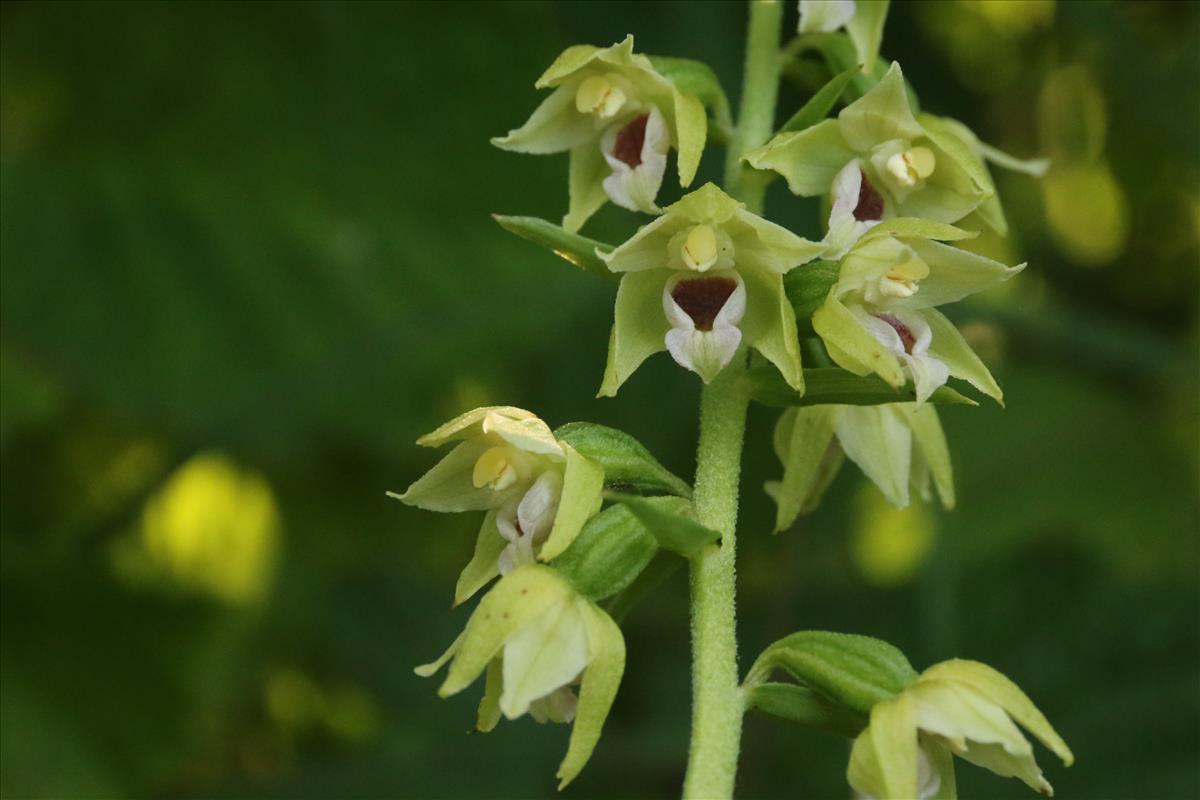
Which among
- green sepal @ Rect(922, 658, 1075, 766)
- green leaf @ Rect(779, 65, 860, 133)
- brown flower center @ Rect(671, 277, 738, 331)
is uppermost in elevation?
green leaf @ Rect(779, 65, 860, 133)

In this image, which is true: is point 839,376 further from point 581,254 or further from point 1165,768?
point 1165,768

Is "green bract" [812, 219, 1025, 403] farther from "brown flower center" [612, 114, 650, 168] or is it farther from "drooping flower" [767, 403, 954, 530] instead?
"brown flower center" [612, 114, 650, 168]

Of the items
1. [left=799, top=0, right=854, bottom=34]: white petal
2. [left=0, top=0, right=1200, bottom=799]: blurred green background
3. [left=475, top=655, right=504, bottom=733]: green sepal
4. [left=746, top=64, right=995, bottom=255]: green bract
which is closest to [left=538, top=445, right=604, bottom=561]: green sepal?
[left=475, top=655, right=504, bottom=733]: green sepal

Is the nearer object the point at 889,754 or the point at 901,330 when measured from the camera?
the point at 889,754

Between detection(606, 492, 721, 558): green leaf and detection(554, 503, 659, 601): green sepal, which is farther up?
detection(606, 492, 721, 558): green leaf

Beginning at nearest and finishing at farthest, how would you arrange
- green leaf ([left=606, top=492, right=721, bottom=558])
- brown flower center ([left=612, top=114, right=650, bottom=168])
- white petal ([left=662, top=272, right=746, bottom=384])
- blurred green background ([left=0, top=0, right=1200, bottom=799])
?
green leaf ([left=606, top=492, right=721, bottom=558]) < white petal ([left=662, top=272, right=746, bottom=384]) < brown flower center ([left=612, top=114, right=650, bottom=168]) < blurred green background ([left=0, top=0, right=1200, bottom=799])

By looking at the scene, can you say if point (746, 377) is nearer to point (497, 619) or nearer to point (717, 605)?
point (717, 605)

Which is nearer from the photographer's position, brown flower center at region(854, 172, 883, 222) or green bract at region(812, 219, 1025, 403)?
green bract at region(812, 219, 1025, 403)

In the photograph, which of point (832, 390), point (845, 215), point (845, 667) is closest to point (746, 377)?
point (832, 390)
